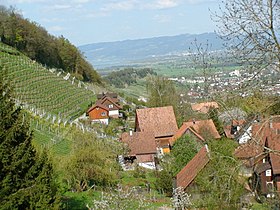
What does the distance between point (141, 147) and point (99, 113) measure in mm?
16267

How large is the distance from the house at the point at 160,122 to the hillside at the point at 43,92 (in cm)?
671

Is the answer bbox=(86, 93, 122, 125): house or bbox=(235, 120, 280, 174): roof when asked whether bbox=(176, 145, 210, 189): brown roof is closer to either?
bbox=(235, 120, 280, 174): roof

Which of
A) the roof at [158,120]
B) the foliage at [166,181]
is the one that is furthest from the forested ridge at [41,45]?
the foliage at [166,181]

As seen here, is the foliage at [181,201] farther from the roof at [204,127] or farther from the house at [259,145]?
the roof at [204,127]

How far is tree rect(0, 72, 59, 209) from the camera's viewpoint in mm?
11234

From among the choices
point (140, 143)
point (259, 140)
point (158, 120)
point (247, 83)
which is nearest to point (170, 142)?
point (158, 120)

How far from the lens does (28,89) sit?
4038 cm

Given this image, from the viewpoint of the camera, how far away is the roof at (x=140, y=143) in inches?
1254

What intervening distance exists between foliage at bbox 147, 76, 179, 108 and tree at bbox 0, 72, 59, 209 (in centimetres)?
3274

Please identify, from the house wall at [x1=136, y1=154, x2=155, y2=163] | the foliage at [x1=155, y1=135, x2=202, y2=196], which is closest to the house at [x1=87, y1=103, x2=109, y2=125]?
the house wall at [x1=136, y1=154, x2=155, y2=163]

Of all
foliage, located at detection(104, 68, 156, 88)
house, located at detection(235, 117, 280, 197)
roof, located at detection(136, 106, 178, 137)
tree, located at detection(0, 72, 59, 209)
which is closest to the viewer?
house, located at detection(235, 117, 280, 197)

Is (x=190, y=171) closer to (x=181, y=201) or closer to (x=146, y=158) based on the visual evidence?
(x=181, y=201)

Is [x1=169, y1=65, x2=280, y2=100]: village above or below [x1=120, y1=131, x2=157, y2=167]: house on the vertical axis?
above

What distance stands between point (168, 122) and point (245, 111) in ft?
104
